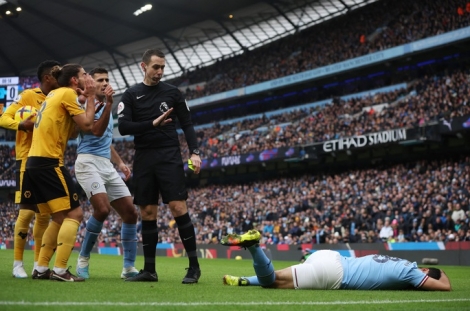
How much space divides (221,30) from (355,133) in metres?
17.4

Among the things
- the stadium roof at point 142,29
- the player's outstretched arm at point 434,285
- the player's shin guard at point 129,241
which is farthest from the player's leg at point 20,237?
the stadium roof at point 142,29

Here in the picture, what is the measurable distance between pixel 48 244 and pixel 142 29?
40.8 m

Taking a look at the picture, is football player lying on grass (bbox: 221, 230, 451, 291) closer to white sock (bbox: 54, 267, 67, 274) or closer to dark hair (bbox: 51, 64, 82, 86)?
white sock (bbox: 54, 267, 67, 274)

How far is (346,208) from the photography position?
28000mm

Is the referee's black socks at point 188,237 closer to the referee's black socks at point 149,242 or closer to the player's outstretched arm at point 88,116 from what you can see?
the referee's black socks at point 149,242

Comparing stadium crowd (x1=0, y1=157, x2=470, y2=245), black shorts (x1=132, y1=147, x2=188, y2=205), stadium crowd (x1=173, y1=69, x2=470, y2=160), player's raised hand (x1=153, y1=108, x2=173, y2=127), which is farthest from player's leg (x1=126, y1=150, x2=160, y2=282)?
stadium crowd (x1=173, y1=69, x2=470, y2=160)

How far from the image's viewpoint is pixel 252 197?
37.7 m

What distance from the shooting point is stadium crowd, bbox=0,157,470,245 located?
23.3 metres

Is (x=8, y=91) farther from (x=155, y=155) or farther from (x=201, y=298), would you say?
(x=201, y=298)

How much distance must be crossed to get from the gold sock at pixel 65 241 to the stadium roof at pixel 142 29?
31.8 metres

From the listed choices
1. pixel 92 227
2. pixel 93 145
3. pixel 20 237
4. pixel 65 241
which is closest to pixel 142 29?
pixel 93 145

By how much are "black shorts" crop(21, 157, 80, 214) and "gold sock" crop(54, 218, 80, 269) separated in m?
0.18

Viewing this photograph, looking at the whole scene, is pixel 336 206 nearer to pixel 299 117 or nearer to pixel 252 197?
pixel 252 197

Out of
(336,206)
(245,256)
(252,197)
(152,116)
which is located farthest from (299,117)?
(152,116)
